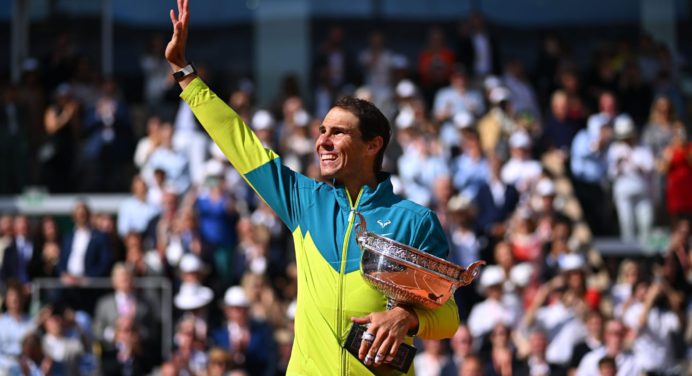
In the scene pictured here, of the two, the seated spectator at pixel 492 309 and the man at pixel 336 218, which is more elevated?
the man at pixel 336 218

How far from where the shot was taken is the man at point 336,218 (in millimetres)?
5207

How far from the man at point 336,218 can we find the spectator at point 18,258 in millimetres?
9128

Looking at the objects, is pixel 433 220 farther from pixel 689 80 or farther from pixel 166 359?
pixel 689 80

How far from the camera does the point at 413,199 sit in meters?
14.0

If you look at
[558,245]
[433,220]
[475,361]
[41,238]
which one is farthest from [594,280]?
[433,220]

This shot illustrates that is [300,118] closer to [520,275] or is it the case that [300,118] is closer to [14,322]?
[520,275]

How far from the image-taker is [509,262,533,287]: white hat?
1334 centimetres

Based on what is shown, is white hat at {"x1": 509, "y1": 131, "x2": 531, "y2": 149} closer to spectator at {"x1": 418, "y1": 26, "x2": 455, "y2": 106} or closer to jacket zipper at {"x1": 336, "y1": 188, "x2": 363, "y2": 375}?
spectator at {"x1": 418, "y1": 26, "x2": 455, "y2": 106}

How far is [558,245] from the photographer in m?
14.0

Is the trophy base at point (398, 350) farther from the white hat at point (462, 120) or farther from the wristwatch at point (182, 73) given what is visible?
the white hat at point (462, 120)

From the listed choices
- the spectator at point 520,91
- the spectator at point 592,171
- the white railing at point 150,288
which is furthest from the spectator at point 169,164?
the spectator at point 592,171

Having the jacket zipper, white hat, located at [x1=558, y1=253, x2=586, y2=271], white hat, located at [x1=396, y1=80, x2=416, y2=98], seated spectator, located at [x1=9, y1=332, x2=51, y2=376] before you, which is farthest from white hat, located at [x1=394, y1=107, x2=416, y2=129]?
the jacket zipper

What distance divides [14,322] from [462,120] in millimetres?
5651

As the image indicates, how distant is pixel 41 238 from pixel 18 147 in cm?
366
